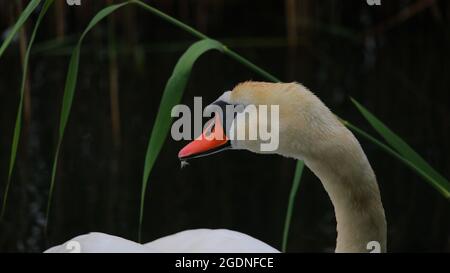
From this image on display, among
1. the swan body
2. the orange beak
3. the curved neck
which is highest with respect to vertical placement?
the orange beak

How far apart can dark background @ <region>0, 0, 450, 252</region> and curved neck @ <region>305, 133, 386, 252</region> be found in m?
2.21

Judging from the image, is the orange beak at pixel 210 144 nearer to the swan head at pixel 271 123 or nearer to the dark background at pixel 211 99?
the swan head at pixel 271 123

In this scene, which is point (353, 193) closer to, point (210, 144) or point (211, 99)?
point (210, 144)

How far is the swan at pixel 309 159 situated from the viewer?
263 cm

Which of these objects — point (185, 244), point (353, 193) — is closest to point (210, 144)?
point (185, 244)

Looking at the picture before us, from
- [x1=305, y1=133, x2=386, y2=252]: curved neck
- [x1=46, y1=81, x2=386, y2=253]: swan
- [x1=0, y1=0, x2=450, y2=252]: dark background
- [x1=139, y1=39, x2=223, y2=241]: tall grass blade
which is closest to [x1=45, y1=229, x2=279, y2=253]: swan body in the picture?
[x1=46, y1=81, x2=386, y2=253]: swan

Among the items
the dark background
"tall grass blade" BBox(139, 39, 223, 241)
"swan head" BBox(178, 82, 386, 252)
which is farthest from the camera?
the dark background

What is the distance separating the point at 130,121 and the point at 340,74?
2232 millimetres

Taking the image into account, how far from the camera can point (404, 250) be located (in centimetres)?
484

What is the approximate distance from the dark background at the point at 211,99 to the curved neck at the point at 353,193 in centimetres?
221

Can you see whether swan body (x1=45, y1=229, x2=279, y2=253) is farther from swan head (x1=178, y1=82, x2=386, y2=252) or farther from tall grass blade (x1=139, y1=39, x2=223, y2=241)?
swan head (x1=178, y1=82, x2=386, y2=252)

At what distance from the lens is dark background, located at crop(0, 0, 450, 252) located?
5387 millimetres

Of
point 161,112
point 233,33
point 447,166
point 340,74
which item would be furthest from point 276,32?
point 161,112

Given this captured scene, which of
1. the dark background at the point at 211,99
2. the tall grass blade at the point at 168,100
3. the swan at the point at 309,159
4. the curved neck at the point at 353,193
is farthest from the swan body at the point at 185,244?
the dark background at the point at 211,99
